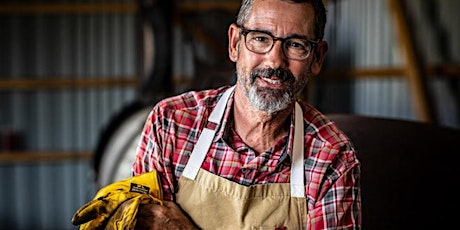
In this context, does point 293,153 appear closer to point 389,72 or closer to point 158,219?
point 158,219

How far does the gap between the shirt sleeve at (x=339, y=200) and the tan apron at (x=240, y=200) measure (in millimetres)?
Answer: 53

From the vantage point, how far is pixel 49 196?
24.7 ft

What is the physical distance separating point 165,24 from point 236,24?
2.90 m

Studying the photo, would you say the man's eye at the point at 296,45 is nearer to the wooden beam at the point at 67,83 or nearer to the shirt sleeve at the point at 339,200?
the shirt sleeve at the point at 339,200

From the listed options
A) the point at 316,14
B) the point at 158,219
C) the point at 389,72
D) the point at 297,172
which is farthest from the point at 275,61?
the point at 389,72

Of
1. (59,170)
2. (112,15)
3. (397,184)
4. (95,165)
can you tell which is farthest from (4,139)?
(397,184)

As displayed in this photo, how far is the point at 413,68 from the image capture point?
459 cm

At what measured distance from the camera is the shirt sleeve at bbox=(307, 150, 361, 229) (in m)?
1.87

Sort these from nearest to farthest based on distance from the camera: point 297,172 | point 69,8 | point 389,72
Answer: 1. point 297,172
2. point 389,72
3. point 69,8

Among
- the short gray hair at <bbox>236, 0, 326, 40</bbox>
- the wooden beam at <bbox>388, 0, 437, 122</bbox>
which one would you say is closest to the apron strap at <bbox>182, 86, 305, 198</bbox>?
the short gray hair at <bbox>236, 0, 326, 40</bbox>

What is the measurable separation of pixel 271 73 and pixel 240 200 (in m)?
0.32

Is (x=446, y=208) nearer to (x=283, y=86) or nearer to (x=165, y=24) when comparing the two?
(x=283, y=86)

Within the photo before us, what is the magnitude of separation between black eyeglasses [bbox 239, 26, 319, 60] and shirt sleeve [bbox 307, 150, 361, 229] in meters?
0.27

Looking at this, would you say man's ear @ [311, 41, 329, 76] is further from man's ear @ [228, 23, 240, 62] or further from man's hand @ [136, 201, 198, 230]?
man's hand @ [136, 201, 198, 230]
